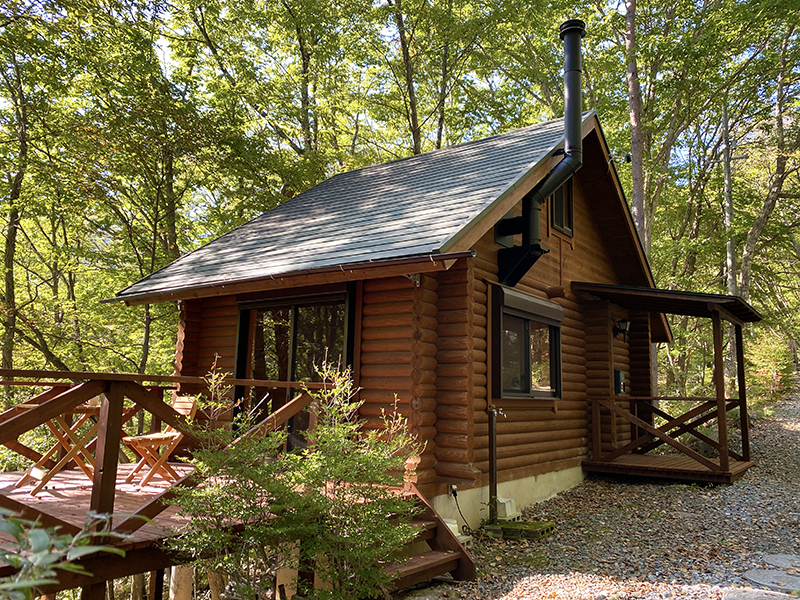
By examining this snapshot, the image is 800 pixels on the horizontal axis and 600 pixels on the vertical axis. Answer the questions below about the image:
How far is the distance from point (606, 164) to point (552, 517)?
597cm

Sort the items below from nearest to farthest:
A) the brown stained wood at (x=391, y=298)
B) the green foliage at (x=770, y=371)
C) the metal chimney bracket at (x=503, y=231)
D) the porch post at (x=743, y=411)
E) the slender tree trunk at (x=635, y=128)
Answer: the brown stained wood at (x=391, y=298) → the metal chimney bracket at (x=503, y=231) → the porch post at (x=743, y=411) → the slender tree trunk at (x=635, y=128) → the green foliage at (x=770, y=371)

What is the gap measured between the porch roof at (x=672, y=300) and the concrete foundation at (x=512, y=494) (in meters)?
2.98

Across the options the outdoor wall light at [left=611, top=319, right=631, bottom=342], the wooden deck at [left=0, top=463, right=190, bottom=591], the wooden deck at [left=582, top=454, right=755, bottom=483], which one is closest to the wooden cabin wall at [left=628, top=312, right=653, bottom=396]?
the outdoor wall light at [left=611, top=319, right=631, bottom=342]

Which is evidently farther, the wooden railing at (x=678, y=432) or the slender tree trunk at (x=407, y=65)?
the slender tree trunk at (x=407, y=65)

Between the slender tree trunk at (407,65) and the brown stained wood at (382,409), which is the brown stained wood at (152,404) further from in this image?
the slender tree trunk at (407,65)

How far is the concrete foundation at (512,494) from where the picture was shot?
21.7ft

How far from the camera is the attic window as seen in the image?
949 centimetres

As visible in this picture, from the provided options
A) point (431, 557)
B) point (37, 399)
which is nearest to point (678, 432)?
point (431, 557)

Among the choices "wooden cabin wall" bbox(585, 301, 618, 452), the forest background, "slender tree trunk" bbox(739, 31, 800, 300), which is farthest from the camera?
"slender tree trunk" bbox(739, 31, 800, 300)

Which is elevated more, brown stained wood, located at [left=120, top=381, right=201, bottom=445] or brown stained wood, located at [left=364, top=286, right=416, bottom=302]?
brown stained wood, located at [left=364, top=286, right=416, bottom=302]

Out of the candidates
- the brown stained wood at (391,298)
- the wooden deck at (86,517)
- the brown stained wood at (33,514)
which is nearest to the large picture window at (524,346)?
the brown stained wood at (391,298)

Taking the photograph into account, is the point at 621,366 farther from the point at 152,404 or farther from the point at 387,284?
the point at 152,404

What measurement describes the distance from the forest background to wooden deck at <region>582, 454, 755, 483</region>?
24.2ft

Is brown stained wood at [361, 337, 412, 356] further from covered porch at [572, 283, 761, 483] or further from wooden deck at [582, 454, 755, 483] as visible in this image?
wooden deck at [582, 454, 755, 483]
